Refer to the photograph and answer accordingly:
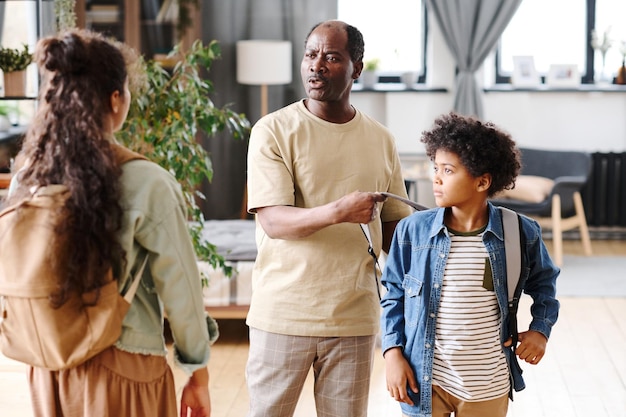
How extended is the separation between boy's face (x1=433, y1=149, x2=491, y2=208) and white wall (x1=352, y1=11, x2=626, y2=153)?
5.25 m

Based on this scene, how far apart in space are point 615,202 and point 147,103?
466 centimetres

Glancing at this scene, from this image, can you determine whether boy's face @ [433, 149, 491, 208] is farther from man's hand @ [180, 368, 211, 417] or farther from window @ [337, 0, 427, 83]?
window @ [337, 0, 427, 83]

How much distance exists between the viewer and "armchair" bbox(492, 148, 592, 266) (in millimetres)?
6656

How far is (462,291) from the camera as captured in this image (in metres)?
2.23

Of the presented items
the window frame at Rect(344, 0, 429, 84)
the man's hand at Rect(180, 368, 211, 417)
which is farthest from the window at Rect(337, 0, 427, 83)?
the man's hand at Rect(180, 368, 211, 417)

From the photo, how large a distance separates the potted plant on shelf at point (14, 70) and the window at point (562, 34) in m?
4.05

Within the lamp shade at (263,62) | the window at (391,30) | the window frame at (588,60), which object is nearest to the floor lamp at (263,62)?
the lamp shade at (263,62)

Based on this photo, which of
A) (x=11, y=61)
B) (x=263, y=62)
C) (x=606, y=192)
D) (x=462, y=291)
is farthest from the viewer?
(x=606, y=192)

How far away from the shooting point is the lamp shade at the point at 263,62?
23.1 ft

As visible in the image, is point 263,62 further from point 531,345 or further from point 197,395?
point 197,395

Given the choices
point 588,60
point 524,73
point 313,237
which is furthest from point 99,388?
point 588,60

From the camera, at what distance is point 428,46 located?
771 cm

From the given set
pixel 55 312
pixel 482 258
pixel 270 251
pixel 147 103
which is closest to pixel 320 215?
pixel 270 251

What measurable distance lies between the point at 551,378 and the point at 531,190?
104 inches
